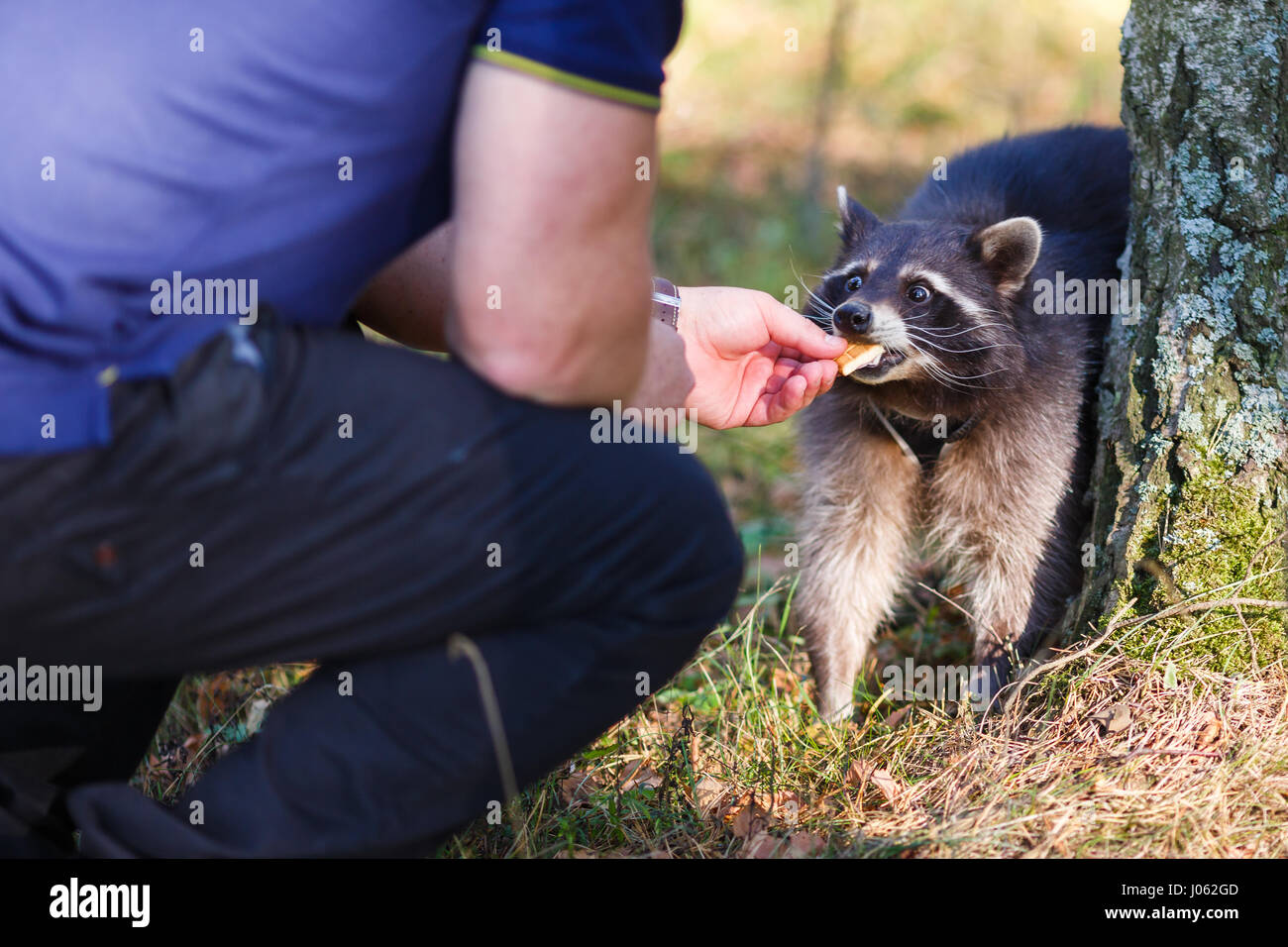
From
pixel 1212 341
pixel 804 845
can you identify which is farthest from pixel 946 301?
pixel 804 845

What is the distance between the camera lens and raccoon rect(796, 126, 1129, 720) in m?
3.44

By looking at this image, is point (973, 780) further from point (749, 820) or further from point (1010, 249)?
point (1010, 249)

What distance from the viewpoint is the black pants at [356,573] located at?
174 cm

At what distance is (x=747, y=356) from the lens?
3.05 m

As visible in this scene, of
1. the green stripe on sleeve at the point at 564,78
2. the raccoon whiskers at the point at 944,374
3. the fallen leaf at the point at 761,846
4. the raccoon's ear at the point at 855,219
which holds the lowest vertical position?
the fallen leaf at the point at 761,846

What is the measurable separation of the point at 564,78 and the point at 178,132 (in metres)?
0.57

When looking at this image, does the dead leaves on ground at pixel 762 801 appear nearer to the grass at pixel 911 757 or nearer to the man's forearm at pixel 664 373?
the grass at pixel 911 757

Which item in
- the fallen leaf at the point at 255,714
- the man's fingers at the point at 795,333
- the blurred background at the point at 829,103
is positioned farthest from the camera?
the blurred background at the point at 829,103

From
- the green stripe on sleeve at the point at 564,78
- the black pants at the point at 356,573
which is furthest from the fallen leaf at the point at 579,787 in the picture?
the green stripe on sleeve at the point at 564,78

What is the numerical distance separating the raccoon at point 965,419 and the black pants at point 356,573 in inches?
57.4

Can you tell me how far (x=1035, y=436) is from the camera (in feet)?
11.5

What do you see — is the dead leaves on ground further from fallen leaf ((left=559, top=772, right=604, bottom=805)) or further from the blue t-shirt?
the blue t-shirt

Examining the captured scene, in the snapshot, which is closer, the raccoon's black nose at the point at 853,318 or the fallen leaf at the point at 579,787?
the fallen leaf at the point at 579,787
